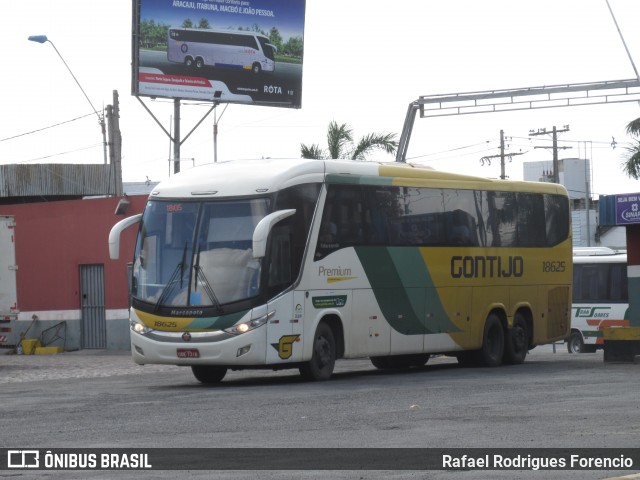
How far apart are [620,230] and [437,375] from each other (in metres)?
61.0

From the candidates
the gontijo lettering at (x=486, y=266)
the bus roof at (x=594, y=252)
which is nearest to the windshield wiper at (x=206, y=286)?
the gontijo lettering at (x=486, y=266)

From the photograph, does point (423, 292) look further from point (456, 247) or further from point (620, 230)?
point (620, 230)

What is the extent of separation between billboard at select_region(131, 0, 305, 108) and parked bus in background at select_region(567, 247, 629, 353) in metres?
10.3

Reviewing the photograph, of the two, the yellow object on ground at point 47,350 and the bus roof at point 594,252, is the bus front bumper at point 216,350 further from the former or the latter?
the bus roof at point 594,252

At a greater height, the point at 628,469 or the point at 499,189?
the point at 499,189

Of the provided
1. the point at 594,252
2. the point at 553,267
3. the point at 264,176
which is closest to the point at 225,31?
the point at 594,252

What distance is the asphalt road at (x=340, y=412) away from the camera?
40.0 feet

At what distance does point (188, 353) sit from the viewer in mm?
19953

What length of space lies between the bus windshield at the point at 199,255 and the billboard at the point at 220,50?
16.4 metres

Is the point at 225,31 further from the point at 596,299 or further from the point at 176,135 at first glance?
the point at 596,299

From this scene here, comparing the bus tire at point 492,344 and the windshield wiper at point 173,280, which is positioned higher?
the windshield wiper at point 173,280

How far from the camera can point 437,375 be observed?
75.5 feet

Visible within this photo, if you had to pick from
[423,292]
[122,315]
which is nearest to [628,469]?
[423,292]

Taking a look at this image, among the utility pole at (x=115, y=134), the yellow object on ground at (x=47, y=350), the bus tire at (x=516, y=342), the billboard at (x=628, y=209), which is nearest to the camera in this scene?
the bus tire at (x=516, y=342)
